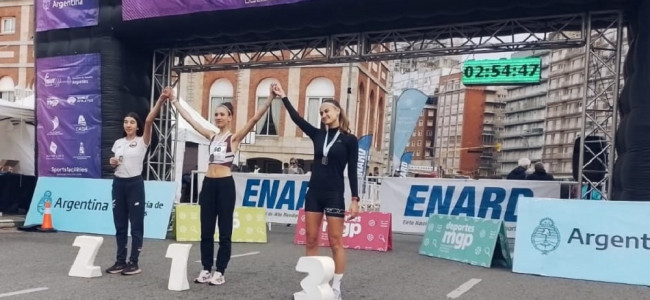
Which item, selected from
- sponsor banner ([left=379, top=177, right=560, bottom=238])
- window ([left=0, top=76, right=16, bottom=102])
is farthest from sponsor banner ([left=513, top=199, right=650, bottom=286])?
window ([left=0, top=76, right=16, bottom=102])

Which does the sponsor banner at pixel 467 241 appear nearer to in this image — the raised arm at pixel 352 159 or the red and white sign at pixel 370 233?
the red and white sign at pixel 370 233

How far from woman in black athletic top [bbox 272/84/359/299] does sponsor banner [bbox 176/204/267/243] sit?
210 inches

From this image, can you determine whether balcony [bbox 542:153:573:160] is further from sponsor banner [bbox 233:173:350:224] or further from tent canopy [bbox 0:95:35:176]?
tent canopy [bbox 0:95:35:176]

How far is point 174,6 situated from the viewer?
12.4m

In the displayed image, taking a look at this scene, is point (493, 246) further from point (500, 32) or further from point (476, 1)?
point (500, 32)

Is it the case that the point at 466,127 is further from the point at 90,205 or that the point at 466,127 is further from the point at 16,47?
the point at 90,205

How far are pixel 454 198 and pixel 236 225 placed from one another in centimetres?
428

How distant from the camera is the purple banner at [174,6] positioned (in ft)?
38.7

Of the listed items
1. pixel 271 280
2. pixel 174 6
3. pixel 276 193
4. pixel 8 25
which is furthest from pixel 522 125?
pixel 271 280

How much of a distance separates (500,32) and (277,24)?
4.35m

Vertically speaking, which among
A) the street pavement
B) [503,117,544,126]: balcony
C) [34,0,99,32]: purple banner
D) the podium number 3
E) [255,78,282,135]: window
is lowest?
the street pavement

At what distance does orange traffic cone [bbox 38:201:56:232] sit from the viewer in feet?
36.5

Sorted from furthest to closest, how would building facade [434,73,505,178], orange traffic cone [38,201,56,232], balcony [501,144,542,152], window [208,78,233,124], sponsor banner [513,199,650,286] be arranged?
balcony [501,144,542,152]
building facade [434,73,505,178]
window [208,78,233,124]
orange traffic cone [38,201,56,232]
sponsor banner [513,199,650,286]

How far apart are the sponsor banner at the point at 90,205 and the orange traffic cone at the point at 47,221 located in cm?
13
